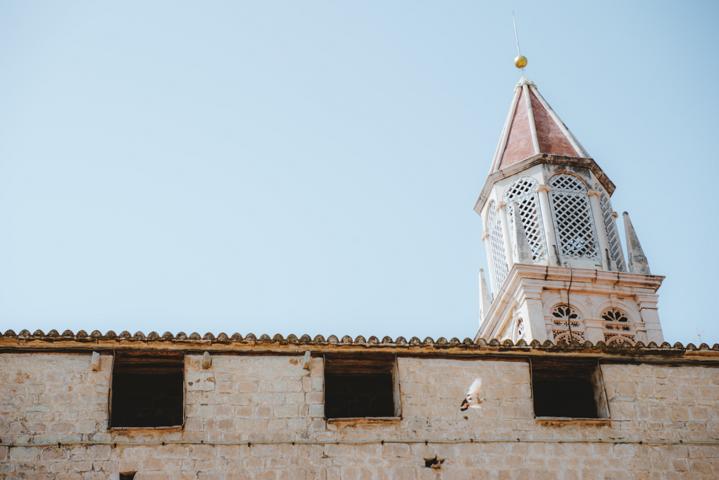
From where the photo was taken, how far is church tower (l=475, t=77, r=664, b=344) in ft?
73.7

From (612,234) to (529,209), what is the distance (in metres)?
1.79

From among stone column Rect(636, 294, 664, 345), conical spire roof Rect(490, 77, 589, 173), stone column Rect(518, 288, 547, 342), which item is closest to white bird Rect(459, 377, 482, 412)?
stone column Rect(518, 288, 547, 342)

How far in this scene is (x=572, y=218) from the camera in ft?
79.0

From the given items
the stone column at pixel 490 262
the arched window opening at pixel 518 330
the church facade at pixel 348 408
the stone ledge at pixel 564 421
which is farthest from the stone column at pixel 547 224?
the stone ledge at pixel 564 421

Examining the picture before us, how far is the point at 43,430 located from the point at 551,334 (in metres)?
10.1

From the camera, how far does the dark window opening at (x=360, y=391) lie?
55.8 ft

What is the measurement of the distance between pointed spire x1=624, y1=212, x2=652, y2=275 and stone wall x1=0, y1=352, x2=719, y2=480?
6473 millimetres

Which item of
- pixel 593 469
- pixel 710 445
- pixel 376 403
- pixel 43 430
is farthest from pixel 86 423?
pixel 710 445

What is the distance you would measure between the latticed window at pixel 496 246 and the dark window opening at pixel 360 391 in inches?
289

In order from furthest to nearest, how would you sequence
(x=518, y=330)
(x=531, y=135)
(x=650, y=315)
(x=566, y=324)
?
(x=531, y=135)
(x=650, y=315)
(x=518, y=330)
(x=566, y=324)

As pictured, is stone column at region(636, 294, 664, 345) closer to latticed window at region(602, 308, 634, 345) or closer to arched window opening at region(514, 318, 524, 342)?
latticed window at region(602, 308, 634, 345)

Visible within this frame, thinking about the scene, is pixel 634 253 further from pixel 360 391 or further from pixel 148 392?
pixel 148 392

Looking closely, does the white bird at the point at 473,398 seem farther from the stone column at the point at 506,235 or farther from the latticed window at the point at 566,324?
the stone column at the point at 506,235

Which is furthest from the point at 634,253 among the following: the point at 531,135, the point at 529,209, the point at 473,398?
the point at 473,398
